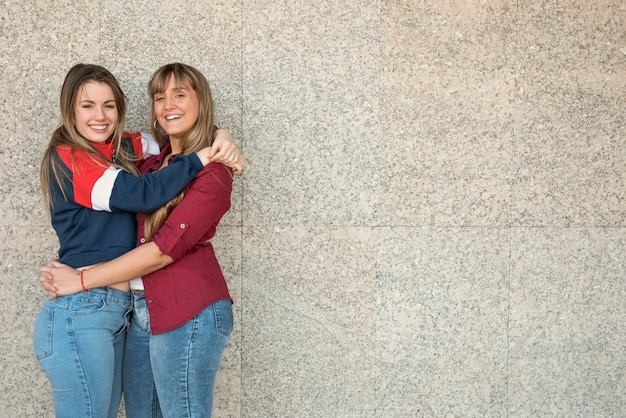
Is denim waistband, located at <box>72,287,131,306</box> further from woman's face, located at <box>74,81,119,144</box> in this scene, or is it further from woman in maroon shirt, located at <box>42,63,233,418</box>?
woman's face, located at <box>74,81,119,144</box>

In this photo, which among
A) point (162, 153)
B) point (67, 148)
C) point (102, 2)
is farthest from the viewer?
point (102, 2)

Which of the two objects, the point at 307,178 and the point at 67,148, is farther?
the point at 307,178

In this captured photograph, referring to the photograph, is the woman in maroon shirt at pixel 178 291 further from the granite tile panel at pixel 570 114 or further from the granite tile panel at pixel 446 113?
the granite tile panel at pixel 570 114

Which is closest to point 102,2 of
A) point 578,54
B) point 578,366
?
point 578,54

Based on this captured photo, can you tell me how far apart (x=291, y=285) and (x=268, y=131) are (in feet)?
2.82

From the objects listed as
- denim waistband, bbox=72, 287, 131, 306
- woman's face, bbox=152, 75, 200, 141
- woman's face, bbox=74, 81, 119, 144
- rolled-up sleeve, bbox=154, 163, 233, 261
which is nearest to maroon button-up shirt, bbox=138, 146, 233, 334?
rolled-up sleeve, bbox=154, 163, 233, 261

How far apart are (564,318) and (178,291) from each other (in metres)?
2.24

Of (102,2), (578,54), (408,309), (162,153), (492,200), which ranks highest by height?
(102,2)

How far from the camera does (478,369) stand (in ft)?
11.7

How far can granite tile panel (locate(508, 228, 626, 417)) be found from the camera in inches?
141

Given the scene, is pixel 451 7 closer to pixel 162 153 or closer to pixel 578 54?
pixel 578 54

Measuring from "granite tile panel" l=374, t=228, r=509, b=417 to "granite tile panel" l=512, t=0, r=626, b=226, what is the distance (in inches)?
14.8

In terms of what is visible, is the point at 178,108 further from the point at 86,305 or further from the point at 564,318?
the point at 564,318

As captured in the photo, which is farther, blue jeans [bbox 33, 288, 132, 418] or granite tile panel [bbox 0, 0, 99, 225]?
granite tile panel [bbox 0, 0, 99, 225]
